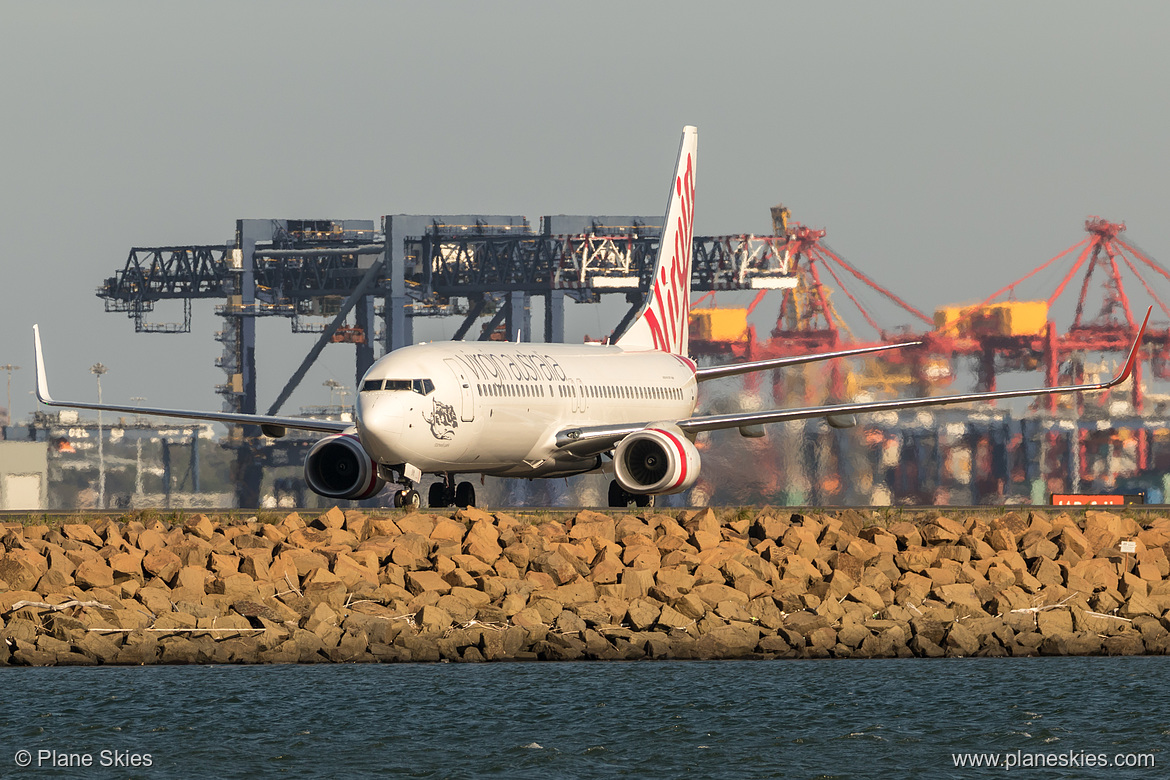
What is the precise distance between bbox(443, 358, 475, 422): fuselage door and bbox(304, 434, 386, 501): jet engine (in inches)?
88.8

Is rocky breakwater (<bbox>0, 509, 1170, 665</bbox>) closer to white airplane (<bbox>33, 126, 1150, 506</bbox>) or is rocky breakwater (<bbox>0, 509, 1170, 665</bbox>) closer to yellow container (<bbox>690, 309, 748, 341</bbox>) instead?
white airplane (<bbox>33, 126, 1150, 506</bbox>)

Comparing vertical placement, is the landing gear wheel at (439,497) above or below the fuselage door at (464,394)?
below

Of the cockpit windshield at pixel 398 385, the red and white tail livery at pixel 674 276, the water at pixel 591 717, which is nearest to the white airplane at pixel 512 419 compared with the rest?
the cockpit windshield at pixel 398 385

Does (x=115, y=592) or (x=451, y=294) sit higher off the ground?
(x=451, y=294)

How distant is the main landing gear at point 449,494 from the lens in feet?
121

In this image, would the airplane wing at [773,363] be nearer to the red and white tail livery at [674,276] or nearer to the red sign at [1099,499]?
the red and white tail livery at [674,276]

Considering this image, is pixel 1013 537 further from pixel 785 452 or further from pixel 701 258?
pixel 701 258

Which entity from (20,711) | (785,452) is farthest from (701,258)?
(20,711)

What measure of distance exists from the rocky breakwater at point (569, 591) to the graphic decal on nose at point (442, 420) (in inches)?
131

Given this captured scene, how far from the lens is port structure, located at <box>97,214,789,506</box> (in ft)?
311

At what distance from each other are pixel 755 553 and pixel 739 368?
554 inches

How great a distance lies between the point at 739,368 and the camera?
40719 millimetres

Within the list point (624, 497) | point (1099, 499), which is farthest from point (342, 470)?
point (1099, 499)

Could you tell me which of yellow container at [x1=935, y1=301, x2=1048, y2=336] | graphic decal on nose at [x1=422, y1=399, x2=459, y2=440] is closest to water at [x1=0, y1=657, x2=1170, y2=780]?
graphic decal on nose at [x1=422, y1=399, x2=459, y2=440]
